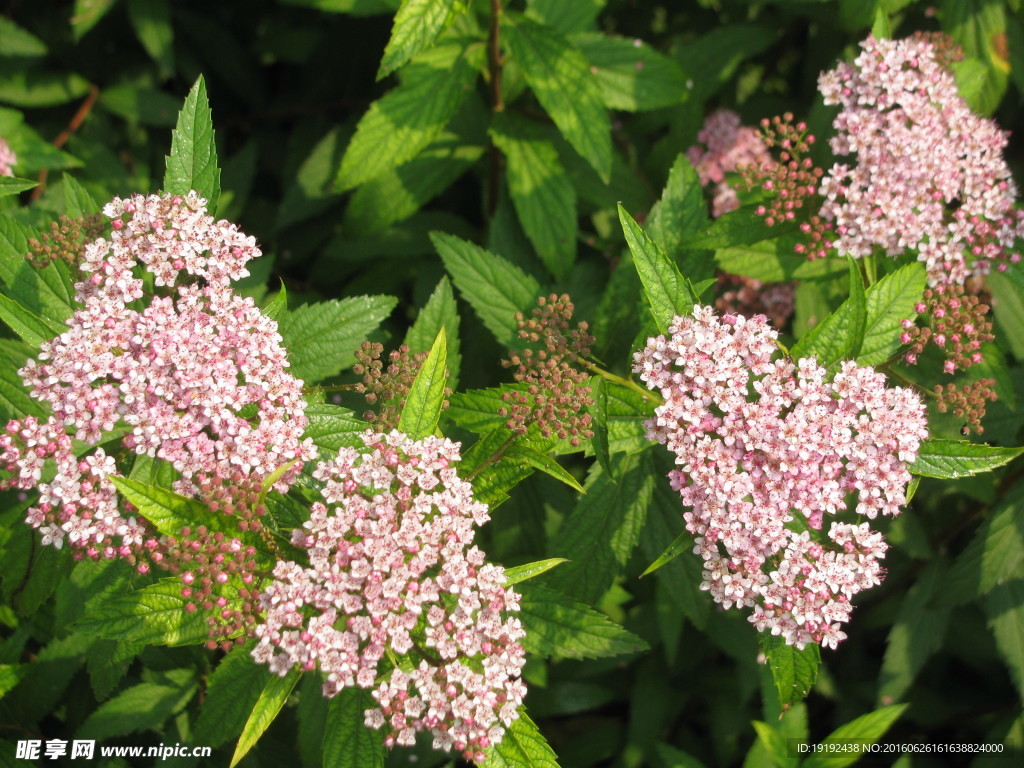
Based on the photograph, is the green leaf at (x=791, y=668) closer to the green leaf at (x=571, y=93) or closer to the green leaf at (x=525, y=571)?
the green leaf at (x=525, y=571)

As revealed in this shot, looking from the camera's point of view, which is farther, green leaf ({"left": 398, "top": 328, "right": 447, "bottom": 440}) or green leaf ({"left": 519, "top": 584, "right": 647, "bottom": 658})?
green leaf ({"left": 519, "top": 584, "right": 647, "bottom": 658})

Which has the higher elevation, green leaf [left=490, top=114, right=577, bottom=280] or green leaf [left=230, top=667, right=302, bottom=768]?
green leaf [left=490, top=114, right=577, bottom=280]

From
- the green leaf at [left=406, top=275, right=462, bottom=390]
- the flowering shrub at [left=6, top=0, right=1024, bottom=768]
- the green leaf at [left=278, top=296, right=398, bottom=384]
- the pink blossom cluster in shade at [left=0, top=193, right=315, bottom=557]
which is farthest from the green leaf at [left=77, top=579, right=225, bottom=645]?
the green leaf at [left=406, top=275, right=462, bottom=390]

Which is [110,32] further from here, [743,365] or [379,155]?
[743,365]

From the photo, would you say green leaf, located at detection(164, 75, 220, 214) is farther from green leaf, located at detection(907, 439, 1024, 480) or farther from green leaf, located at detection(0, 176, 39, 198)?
green leaf, located at detection(907, 439, 1024, 480)

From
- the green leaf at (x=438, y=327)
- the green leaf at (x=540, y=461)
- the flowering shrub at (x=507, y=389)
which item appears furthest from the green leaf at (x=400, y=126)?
the green leaf at (x=540, y=461)

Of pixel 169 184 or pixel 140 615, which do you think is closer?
pixel 140 615

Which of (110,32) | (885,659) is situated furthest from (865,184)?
(110,32)
